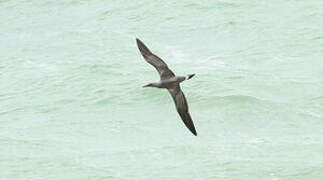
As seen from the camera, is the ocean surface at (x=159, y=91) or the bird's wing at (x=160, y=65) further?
the ocean surface at (x=159, y=91)

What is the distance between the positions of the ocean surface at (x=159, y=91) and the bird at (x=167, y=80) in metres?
4.38

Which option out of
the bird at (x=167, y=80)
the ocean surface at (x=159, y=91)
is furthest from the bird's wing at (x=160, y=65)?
the ocean surface at (x=159, y=91)

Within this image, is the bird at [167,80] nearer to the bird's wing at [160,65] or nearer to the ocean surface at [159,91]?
the bird's wing at [160,65]

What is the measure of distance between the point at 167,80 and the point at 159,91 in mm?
11425

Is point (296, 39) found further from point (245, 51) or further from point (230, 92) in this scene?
point (230, 92)

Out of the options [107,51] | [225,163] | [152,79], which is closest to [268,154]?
[225,163]

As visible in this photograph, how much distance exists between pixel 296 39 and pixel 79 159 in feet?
36.2

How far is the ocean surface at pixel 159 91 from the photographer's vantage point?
88.2 ft

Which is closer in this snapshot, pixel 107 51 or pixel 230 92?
pixel 230 92

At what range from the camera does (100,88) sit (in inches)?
1297

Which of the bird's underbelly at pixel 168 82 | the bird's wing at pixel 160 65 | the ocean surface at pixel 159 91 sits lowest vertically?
the ocean surface at pixel 159 91

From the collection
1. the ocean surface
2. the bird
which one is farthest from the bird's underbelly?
the ocean surface

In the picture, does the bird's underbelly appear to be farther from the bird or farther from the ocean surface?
the ocean surface

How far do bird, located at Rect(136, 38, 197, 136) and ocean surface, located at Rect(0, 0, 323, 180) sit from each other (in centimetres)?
438
